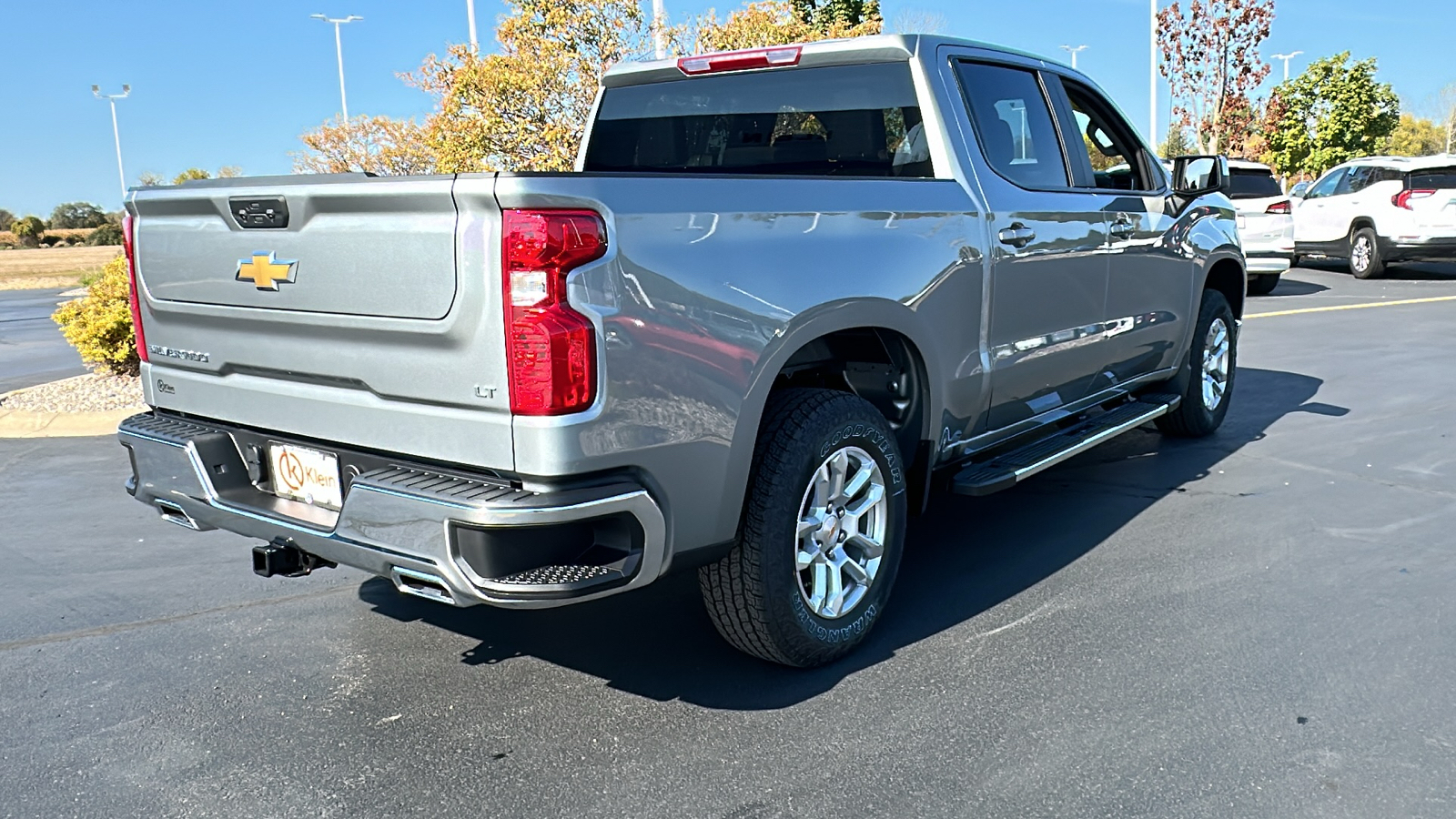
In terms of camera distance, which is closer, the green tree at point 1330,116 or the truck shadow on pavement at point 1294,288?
the truck shadow on pavement at point 1294,288

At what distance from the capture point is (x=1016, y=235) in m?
4.40

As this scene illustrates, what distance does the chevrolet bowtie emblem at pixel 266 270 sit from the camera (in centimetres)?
317

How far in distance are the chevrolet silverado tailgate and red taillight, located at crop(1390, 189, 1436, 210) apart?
16.7 meters

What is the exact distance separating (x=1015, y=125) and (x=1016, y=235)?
0.62 meters

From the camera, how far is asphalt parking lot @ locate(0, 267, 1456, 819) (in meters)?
2.93

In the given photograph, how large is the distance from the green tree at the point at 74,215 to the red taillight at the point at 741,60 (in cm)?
8452

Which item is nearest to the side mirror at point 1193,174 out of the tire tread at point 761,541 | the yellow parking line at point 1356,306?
the tire tread at point 761,541

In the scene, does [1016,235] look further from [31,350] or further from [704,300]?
[31,350]

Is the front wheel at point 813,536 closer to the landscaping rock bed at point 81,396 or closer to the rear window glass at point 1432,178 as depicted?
the landscaping rock bed at point 81,396

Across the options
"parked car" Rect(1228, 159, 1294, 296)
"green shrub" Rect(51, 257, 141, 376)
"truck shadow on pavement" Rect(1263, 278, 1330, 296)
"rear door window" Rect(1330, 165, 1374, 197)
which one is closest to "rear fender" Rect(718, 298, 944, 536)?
"green shrub" Rect(51, 257, 141, 376)

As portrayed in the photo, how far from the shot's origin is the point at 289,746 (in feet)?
10.6

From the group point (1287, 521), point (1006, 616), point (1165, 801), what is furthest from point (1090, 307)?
point (1165, 801)

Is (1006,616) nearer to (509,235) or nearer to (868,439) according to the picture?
(868,439)

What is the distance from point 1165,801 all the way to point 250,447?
271 cm
